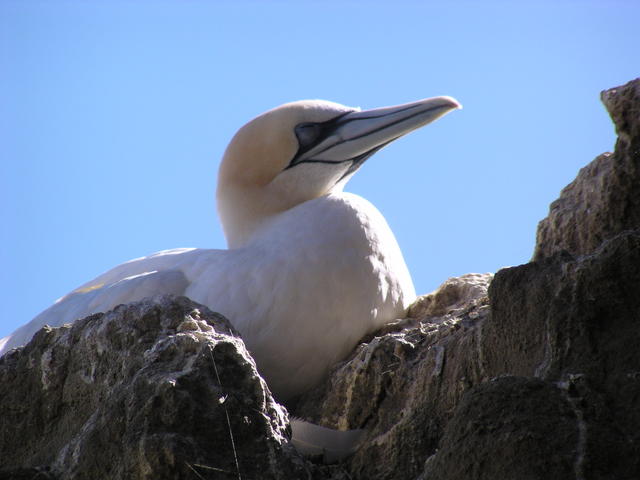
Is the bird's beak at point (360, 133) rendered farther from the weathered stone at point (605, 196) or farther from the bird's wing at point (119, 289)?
the weathered stone at point (605, 196)

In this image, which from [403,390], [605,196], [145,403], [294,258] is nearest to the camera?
[145,403]

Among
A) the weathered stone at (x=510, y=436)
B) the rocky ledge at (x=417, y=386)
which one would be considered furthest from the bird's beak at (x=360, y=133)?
the weathered stone at (x=510, y=436)

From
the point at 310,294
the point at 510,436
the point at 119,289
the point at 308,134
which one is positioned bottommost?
the point at 510,436

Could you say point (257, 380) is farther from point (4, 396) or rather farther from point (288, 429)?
point (4, 396)

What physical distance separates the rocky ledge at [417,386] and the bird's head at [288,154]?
1467 mm

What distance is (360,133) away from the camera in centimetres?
587

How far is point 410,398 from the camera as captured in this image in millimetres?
A: 3967

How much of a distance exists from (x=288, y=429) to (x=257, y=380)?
21cm

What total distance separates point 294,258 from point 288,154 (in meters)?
1.11

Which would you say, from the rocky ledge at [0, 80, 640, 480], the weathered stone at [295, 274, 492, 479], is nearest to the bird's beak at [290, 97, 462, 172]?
the weathered stone at [295, 274, 492, 479]

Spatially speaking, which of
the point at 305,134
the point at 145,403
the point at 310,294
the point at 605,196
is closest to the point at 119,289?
the point at 310,294

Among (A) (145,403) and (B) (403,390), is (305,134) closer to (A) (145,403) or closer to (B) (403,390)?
(B) (403,390)

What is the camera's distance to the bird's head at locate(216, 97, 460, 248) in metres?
5.82

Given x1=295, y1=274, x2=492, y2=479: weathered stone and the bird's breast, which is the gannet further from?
x1=295, y1=274, x2=492, y2=479: weathered stone
